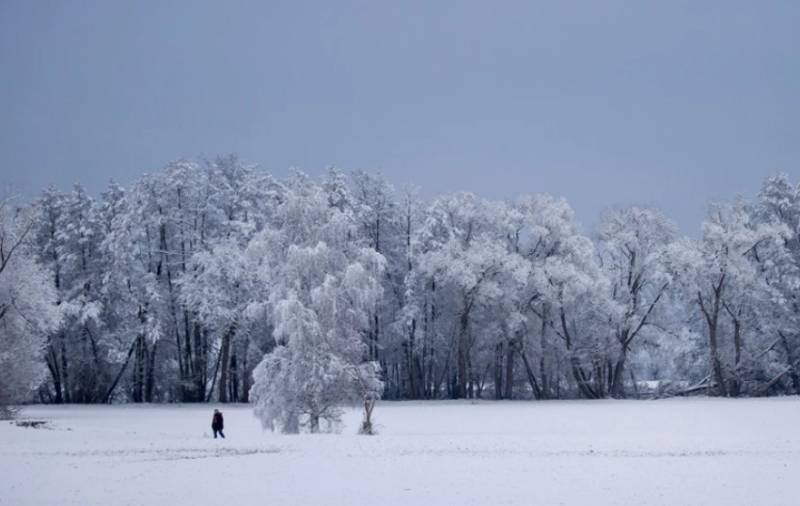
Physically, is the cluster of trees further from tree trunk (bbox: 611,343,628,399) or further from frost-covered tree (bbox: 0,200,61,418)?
frost-covered tree (bbox: 0,200,61,418)

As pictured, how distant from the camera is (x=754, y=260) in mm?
65750

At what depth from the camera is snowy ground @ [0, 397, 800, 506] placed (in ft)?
65.3

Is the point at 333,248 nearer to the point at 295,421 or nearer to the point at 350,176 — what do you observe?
the point at 295,421

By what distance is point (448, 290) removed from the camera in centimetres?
6669

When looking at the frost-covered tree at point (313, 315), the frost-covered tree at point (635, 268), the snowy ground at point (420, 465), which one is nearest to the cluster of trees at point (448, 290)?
the frost-covered tree at point (635, 268)

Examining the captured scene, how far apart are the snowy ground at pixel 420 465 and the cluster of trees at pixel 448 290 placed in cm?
2034

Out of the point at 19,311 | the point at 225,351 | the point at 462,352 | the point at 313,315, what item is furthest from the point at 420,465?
the point at 462,352

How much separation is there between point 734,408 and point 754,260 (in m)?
18.5

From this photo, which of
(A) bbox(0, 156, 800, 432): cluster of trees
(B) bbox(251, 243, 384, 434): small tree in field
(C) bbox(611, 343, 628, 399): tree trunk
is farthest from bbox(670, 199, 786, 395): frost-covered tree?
(B) bbox(251, 243, 384, 434): small tree in field

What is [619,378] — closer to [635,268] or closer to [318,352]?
[635,268]

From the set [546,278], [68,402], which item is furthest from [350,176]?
[68,402]

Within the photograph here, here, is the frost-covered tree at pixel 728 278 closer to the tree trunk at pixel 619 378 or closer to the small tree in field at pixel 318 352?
the tree trunk at pixel 619 378

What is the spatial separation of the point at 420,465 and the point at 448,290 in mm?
41639

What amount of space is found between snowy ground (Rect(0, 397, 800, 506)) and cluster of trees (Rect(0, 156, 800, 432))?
20.3m
